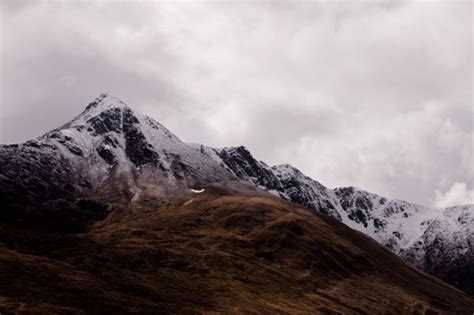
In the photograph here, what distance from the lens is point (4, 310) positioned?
138 meters

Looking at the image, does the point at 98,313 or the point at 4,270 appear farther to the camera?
the point at 4,270

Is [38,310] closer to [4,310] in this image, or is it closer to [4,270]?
[4,310]

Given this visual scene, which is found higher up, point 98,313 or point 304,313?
point 304,313

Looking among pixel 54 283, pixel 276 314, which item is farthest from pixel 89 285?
pixel 276 314

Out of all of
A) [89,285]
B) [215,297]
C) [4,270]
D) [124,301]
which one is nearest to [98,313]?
[124,301]

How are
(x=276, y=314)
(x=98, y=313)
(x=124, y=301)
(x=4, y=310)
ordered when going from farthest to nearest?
(x=276, y=314) → (x=124, y=301) → (x=98, y=313) → (x=4, y=310)

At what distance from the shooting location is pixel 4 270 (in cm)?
17438

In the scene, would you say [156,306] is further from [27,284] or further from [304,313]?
[304,313]

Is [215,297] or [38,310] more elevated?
[215,297]

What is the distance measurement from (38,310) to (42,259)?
5694 centimetres

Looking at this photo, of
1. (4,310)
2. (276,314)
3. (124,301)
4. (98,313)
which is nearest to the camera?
(4,310)

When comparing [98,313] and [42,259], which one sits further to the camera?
[42,259]

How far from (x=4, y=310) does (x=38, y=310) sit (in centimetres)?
842

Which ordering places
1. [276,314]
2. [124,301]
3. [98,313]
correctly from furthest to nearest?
[276,314] → [124,301] → [98,313]
